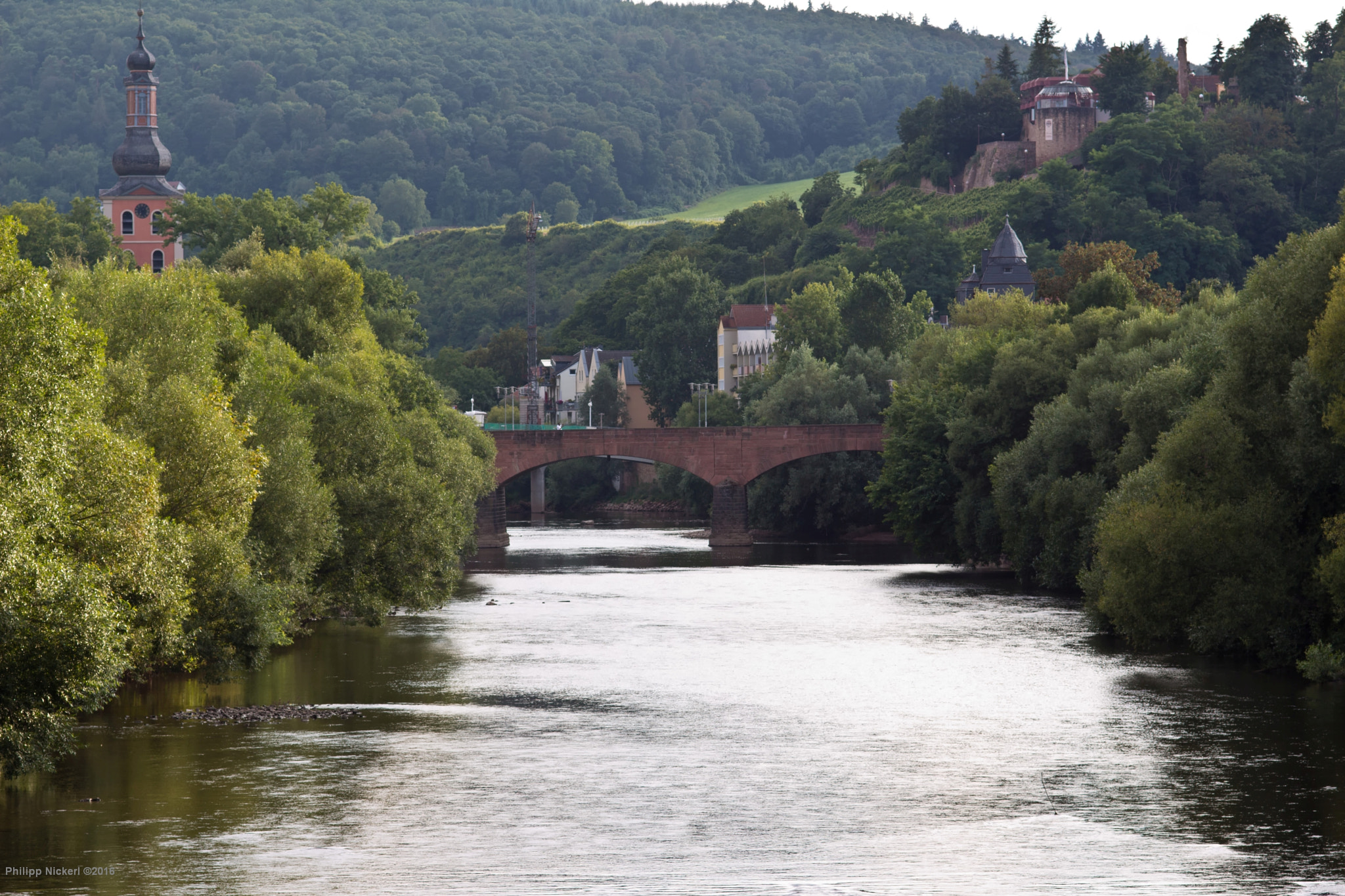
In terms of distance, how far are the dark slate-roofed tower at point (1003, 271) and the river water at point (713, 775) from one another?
3706 inches

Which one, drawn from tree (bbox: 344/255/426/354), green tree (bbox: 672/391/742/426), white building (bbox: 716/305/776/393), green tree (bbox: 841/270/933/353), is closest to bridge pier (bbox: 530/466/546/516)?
green tree (bbox: 672/391/742/426)

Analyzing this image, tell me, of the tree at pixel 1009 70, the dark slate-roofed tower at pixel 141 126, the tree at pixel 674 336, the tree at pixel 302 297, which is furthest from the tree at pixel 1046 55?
the tree at pixel 302 297

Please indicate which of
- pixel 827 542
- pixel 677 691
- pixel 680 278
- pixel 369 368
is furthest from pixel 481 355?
pixel 677 691

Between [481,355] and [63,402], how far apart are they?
6036 inches

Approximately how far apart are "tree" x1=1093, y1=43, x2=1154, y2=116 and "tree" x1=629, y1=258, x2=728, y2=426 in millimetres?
47709

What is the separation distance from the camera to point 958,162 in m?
193

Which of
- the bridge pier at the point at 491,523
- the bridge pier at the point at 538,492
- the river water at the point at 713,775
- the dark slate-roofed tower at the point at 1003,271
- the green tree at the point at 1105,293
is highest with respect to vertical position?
the dark slate-roofed tower at the point at 1003,271

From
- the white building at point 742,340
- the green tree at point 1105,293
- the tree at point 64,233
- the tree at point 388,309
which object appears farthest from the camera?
the white building at point 742,340

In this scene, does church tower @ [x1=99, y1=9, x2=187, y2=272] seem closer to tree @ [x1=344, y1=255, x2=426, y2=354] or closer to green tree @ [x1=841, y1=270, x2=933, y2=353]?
green tree @ [x1=841, y1=270, x2=933, y2=353]

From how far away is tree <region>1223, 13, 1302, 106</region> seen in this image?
568 feet

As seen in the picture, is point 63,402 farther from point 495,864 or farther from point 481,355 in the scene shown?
point 481,355

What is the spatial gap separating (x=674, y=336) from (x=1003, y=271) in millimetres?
30668

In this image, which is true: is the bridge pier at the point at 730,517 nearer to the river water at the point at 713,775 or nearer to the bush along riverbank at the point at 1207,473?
the bush along riverbank at the point at 1207,473

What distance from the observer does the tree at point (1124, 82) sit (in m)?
180
